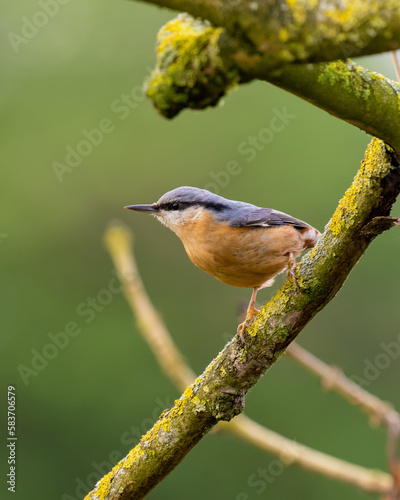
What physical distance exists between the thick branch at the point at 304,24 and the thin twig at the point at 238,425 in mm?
1912

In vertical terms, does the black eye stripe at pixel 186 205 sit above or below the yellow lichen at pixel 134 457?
above

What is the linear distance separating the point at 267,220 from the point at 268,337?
3.31 feet

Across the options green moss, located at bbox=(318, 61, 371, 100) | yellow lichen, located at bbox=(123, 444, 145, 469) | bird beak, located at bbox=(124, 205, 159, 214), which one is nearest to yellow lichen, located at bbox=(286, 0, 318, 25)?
green moss, located at bbox=(318, 61, 371, 100)

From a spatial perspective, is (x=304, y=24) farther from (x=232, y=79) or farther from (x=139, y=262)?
(x=139, y=262)

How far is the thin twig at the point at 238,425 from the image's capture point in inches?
109

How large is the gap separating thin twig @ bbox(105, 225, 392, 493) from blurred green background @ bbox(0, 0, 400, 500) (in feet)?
15.9

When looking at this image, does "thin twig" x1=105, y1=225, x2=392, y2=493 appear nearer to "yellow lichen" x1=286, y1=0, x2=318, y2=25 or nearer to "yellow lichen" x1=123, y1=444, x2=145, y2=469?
"yellow lichen" x1=123, y1=444, x2=145, y2=469

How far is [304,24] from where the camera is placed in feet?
3.72

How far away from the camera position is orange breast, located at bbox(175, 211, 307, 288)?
2.82 meters

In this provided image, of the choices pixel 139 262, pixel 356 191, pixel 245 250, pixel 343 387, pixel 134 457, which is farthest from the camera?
pixel 139 262

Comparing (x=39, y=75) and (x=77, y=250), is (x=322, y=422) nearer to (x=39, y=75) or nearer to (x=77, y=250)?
(x=77, y=250)

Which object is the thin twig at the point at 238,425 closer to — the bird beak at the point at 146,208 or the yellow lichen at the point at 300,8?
the bird beak at the point at 146,208

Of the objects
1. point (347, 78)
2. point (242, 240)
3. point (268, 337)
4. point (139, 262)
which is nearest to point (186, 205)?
point (242, 240)

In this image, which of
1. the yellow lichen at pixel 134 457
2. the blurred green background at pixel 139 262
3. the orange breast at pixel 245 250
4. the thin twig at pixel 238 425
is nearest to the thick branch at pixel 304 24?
the yellow lichen at pixel 134 457
